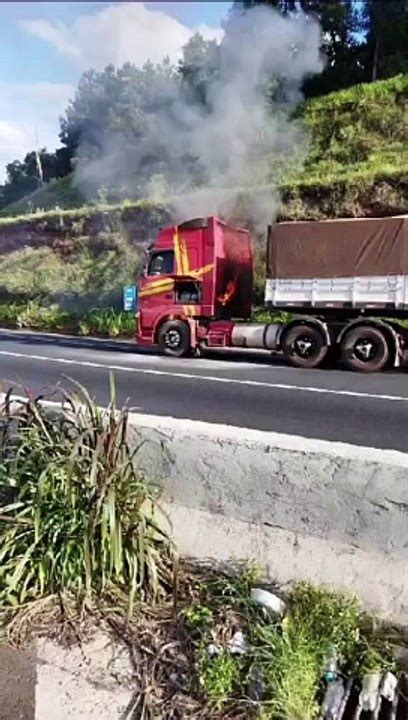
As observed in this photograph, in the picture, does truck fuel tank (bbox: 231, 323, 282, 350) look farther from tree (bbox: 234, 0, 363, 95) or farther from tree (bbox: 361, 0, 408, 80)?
tree (bbox: 361, 0, 408, 80)

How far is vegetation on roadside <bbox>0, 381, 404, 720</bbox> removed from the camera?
94.2 inches

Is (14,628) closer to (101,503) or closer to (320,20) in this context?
(101,503)

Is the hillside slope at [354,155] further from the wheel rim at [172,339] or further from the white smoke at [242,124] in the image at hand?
the wheel rim at [172,339]

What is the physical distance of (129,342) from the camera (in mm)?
15352

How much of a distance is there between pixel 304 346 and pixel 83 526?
26.6 ft

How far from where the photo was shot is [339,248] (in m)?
10.2

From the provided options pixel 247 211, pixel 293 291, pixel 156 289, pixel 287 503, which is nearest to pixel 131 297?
pixel 156 289

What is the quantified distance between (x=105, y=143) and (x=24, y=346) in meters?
15.0

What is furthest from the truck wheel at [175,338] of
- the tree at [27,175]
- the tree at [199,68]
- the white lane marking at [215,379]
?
the tree at [27,175]

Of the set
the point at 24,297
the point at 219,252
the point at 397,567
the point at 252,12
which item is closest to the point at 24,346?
the point at 219,252

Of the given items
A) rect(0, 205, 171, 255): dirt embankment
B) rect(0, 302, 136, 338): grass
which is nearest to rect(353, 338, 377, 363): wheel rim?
rect(0, 302, 136, 338): grass

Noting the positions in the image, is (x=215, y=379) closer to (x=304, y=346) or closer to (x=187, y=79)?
(x=304, y=346)

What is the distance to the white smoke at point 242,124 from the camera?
1897cm

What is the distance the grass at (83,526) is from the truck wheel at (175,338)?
344 inches
